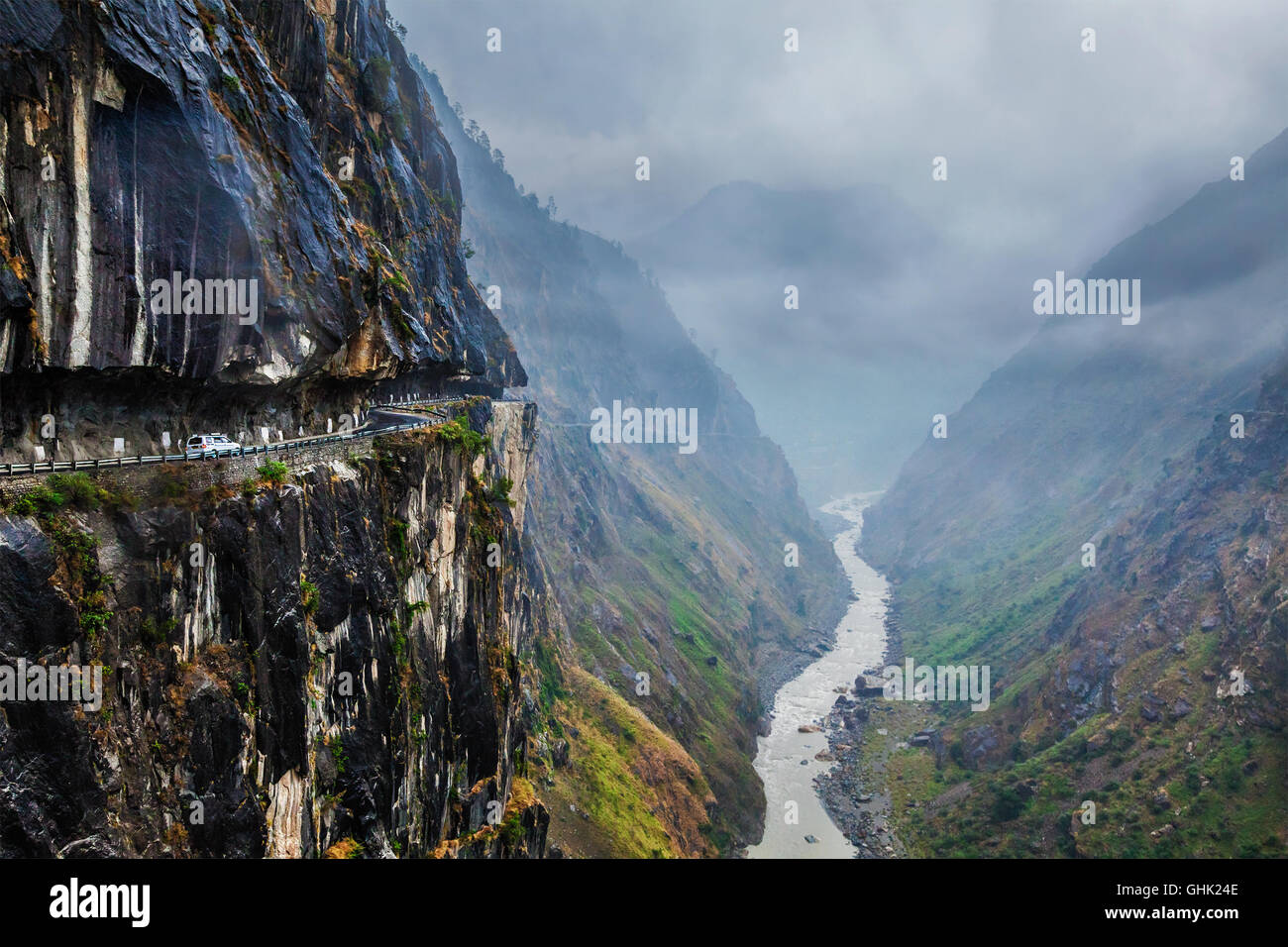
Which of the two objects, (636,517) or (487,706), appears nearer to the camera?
(487,706)

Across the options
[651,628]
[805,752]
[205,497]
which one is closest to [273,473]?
[205,497]

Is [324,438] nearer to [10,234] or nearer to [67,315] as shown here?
[67,315]

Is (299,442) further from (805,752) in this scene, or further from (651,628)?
(805,752)

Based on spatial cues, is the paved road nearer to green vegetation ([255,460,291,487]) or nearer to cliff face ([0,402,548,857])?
green vegetation ([255,460,291,487])

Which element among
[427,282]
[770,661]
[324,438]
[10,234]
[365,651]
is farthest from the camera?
[770,661]

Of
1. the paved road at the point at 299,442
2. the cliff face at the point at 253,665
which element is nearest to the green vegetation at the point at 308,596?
the cliff face at the point at 253,665

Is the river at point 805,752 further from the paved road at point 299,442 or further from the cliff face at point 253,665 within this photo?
the paved road at point 299,442

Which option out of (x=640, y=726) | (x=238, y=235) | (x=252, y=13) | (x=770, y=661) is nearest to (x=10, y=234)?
(x=238, y=235)
